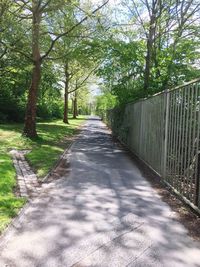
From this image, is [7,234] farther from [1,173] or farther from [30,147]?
[30,147]

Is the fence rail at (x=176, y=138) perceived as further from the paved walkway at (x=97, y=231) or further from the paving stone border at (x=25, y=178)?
the paving stone border at (x=25, y=178)

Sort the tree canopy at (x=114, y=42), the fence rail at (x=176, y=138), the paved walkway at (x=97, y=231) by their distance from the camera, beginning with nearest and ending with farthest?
1. the paved walkway at (x=97, y=231)
2. the fence rail at (x=176, y=138)
3. the tree canopy at (x=114, y=42)

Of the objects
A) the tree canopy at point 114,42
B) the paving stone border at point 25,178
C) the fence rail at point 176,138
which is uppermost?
the tree canopy at point 114,42

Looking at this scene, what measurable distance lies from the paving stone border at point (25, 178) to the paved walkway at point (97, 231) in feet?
0.94

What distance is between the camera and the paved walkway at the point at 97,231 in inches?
162

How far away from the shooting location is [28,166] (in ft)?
34.1

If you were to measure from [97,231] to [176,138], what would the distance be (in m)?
3.27

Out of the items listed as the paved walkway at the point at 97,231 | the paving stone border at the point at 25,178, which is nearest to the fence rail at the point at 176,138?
the paved walkway at the point at 97,231

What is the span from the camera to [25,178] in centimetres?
877

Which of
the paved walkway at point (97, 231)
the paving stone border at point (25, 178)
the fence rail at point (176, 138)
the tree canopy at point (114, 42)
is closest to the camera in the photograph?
the paved walkway at point (97, 231)

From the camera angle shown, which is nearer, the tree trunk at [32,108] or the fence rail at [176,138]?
the fence rail at [176,138]

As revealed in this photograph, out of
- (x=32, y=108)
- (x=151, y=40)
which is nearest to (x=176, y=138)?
(x=32, y=108)

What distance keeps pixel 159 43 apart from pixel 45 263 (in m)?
17.0

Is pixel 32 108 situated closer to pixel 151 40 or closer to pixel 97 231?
pixel 151 40
